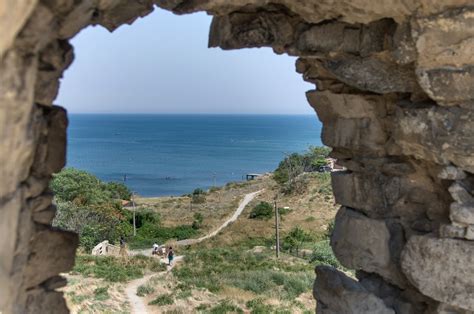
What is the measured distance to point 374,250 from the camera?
8.35 m

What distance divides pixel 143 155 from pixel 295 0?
14441cm

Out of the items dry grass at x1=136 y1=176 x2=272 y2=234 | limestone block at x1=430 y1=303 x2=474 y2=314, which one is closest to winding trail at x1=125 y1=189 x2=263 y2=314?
dry grass at x1=136 y1=176 x2=272 y2=234

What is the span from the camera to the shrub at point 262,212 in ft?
130

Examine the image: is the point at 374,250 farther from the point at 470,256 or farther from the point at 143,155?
the point at 143,155

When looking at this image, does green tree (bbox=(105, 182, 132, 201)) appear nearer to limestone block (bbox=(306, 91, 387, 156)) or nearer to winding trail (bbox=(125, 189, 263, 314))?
winding trail (bbox=(125, 189, 263, 314))

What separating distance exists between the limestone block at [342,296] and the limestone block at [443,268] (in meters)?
0.82

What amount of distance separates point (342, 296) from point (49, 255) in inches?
184

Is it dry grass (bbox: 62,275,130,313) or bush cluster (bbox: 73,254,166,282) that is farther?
bush cluster (bbox: 73,254,166,282)

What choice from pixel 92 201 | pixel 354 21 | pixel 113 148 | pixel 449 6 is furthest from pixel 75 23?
pixel 113 148

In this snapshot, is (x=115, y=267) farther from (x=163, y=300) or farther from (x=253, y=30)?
(x=253, y=30)

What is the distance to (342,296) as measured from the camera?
28.1 feet

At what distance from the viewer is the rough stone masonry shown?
506 cm

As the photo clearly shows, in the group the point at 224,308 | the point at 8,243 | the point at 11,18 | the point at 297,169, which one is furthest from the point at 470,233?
the point at 297,169

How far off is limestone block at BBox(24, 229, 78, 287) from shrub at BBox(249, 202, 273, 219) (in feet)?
110
